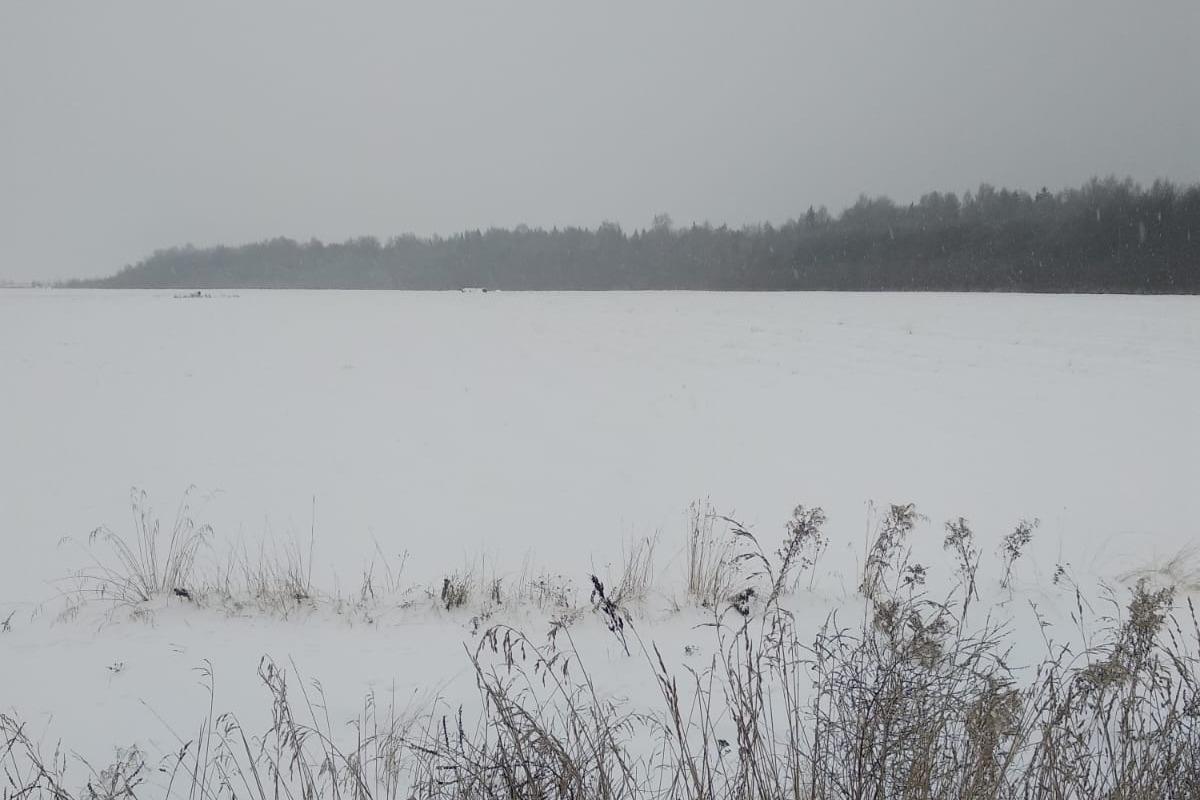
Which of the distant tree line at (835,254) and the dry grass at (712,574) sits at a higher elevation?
the distant tree line at (835,254)

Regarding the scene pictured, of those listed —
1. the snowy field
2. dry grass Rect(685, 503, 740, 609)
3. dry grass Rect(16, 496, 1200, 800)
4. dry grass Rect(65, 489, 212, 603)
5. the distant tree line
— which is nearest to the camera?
dry grass Rect(16, 496, 1200, 800)

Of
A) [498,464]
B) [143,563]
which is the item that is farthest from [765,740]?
[498,464]

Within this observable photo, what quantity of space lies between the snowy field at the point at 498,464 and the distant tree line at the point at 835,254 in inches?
1238

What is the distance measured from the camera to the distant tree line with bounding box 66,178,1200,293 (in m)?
44.9

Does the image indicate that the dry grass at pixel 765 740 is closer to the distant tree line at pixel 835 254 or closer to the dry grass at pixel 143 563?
the dry grass at pixel 143 563

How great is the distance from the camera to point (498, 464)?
928cm

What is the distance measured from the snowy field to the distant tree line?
3145 centimetres

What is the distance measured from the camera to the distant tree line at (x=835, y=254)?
44.9 metres

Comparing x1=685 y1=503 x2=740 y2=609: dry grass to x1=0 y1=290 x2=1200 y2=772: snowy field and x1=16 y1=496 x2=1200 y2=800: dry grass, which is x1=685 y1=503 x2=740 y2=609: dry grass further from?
x1=16 y1=496 x2=1200 y2=800: dry grass

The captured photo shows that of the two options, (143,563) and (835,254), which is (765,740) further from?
(835,254)

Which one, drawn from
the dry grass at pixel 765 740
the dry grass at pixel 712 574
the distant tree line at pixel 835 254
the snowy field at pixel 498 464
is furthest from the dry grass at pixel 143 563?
the distant tree line at pixel 835 254

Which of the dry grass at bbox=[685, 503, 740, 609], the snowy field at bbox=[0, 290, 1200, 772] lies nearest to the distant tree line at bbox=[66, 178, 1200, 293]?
the snowy field at bbox=[0, 290, 1200, 772]

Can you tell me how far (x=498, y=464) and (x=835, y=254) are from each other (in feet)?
176

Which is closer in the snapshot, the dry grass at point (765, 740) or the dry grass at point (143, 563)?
the dry grass at point (765, 740)
